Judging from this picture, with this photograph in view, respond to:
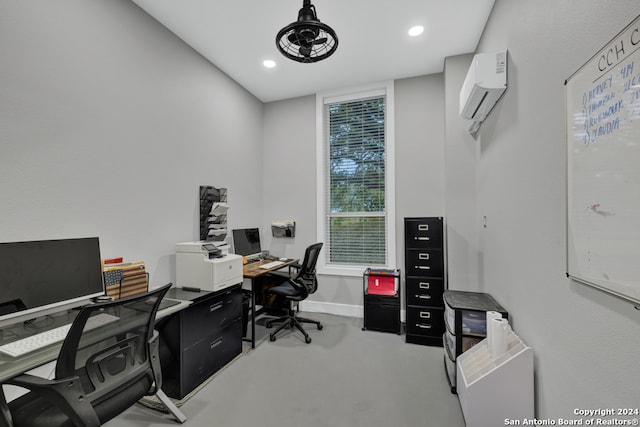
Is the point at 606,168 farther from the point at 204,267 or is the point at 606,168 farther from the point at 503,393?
the point at 204,267

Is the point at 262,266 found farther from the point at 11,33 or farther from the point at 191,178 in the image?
the point at 11,33

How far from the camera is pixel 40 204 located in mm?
1693

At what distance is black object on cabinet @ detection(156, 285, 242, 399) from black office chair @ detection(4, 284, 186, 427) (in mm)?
519

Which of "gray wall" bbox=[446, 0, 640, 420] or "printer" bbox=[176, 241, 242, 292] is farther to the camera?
"printer" bbox=[176, 241, 242, 292]

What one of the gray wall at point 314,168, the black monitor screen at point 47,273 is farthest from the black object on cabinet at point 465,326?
the black monitor screen at point 47,273

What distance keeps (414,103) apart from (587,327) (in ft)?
10.3

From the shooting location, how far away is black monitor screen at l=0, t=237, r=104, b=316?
1.39 meters

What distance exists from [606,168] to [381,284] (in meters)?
2.81

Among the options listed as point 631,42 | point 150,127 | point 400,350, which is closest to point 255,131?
point 150,127

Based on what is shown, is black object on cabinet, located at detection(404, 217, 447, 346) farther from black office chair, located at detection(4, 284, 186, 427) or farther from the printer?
black office chair, located at detection(4, 284, 186, 427)

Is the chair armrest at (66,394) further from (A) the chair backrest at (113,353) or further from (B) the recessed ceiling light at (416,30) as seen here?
(B) the recessed ceiling light at (416,30)

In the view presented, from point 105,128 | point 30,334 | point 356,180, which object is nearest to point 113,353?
point 30,334

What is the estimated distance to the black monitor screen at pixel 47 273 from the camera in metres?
1.39

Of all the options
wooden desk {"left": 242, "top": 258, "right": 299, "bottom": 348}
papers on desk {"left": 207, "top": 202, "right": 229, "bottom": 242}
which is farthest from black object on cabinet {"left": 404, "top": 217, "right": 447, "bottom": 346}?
papers on desk {"left": 207, "top": 202, "right": 229, "bottom": 242}
